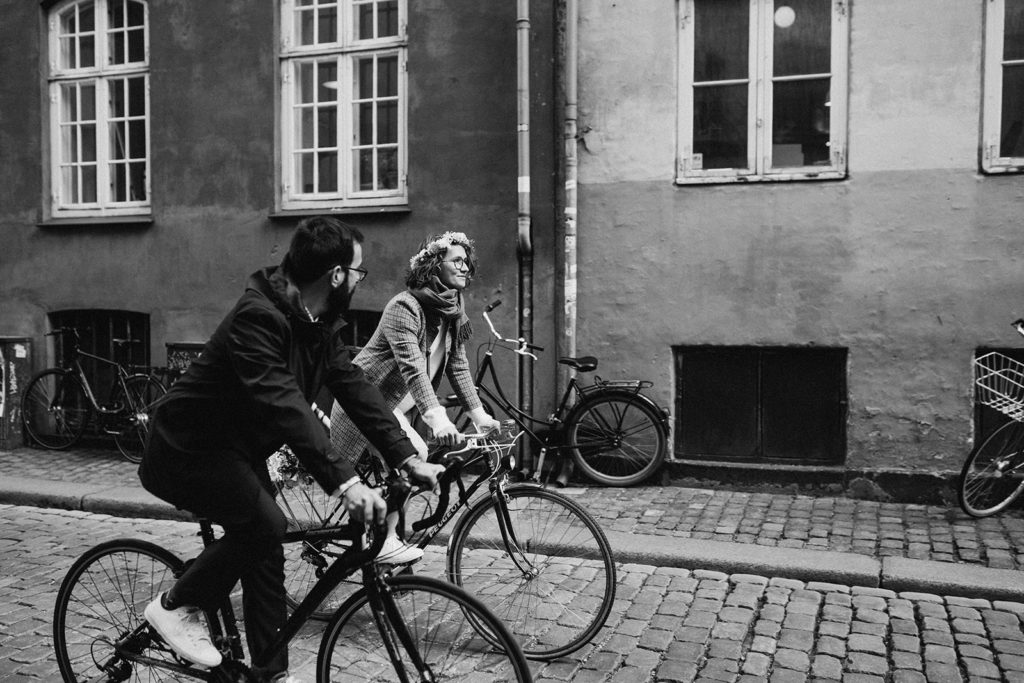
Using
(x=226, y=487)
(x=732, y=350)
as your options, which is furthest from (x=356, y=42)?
(x=226, y=487)

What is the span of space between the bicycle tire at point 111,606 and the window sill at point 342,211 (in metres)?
5.80

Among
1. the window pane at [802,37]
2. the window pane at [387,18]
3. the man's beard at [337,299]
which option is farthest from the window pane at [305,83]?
the man's beard at [337,299]

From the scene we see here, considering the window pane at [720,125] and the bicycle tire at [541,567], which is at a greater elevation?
the window pane at [720,125]

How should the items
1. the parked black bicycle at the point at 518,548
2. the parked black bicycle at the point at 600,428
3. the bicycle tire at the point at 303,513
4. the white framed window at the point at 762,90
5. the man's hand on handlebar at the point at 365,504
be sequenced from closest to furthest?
the man's hand on handlebar at the point at 365,504, the parked black bicycle at the point at 518,548, the bicycle tire at the point at 303,513, the white framed window at the point at 762,90, the parked black bicycle at the point at 600,428

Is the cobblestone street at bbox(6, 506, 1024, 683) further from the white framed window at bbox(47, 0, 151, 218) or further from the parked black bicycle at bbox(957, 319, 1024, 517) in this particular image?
the white framed window at bbox(47, 0, 151, 218)

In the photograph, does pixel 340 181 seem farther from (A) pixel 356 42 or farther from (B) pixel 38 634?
(B) pixel 38 634

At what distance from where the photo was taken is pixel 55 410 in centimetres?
1005

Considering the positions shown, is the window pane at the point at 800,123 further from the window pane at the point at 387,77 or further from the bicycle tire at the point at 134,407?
the bicycle tire at the point at 134,407

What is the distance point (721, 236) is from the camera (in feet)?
26.5

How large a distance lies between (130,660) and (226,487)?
2.77ft

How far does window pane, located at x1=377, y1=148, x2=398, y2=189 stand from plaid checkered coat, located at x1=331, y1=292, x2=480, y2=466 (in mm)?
4568

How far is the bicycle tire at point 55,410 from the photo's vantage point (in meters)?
10.0

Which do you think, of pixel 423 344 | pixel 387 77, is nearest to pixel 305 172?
pixel 387 77

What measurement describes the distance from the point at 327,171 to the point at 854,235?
5119mm
